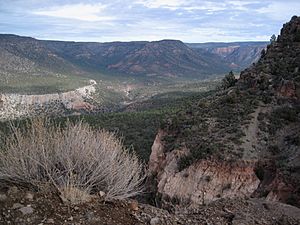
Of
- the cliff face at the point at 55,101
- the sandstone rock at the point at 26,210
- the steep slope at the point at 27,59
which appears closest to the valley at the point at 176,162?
the sandstone rock at the point at 26,210

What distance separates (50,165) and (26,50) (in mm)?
161405

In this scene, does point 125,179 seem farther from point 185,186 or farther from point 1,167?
point 185,186

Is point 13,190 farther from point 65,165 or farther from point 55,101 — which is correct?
point 55,101

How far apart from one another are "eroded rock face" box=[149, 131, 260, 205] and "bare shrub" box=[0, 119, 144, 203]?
14.3m

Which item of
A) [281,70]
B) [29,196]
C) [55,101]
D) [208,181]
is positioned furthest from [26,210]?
[55,101]

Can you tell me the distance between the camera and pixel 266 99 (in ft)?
100

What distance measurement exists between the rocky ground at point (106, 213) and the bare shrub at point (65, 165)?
0.29 metres

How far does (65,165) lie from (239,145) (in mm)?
19019

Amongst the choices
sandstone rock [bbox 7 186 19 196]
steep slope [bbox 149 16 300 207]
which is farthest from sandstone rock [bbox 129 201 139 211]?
steep slope [bbox 149 16 300 207]

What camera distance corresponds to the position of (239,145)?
26062 mm

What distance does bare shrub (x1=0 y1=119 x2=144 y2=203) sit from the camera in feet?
26.3

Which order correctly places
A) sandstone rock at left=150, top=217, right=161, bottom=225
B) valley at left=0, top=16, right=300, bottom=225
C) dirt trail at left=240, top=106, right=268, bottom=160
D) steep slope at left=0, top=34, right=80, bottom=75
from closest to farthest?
sandstone rock at left=150, top=217, right=161, bottom=225
valley at left=0, top=16, right=300, bottom=225
dirt trail at left=240, top=106, right=268, bottom=160
steep slope at left=0, top=34, right=80, bottom=75

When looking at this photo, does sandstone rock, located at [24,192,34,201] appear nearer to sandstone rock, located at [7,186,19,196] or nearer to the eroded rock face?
sandstone rock, located at [7,186,19,196]

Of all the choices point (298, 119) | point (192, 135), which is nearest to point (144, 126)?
point (192, 135)
